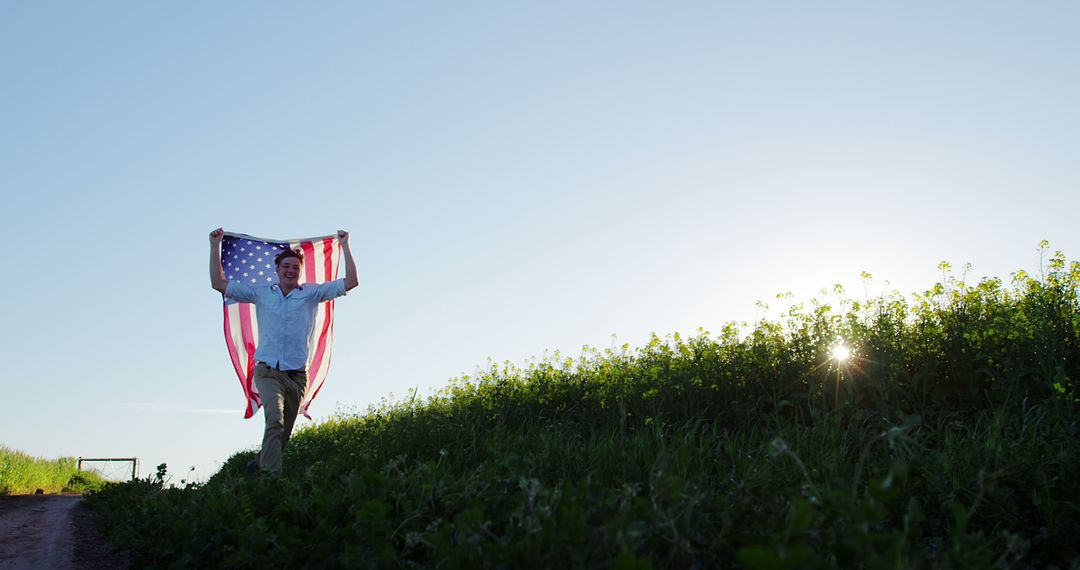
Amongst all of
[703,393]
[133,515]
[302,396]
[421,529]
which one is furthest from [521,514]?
[302,396]

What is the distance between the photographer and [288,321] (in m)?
7.80

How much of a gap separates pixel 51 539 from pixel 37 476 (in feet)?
30.9

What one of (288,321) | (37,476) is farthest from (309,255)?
(37,476)

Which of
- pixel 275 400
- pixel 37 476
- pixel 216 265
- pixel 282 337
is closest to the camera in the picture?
pixel 275 400

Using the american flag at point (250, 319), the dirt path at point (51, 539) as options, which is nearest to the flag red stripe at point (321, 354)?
the american flag at point (250, 319)

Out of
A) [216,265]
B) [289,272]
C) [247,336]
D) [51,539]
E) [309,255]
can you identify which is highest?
[309,255]

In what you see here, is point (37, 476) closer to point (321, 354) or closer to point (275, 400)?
point (321, 354)

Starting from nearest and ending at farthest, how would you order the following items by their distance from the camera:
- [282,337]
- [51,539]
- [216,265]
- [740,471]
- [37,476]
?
[740,471] → [51,539] → [282,337] → [216,265] → [37,476]

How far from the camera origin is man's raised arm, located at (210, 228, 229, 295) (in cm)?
823

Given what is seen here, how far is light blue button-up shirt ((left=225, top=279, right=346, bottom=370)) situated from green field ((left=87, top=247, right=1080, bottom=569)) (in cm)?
118

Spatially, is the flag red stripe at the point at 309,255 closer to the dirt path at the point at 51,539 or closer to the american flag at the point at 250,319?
the american flag at the point at 250,319

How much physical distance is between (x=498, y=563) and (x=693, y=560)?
77cm

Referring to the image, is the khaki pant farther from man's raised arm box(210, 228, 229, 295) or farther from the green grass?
the green grass

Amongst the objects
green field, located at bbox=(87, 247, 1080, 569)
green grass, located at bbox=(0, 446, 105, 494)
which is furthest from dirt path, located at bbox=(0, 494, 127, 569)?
green grass, located at bbox=(0, 446, 105, 494)
